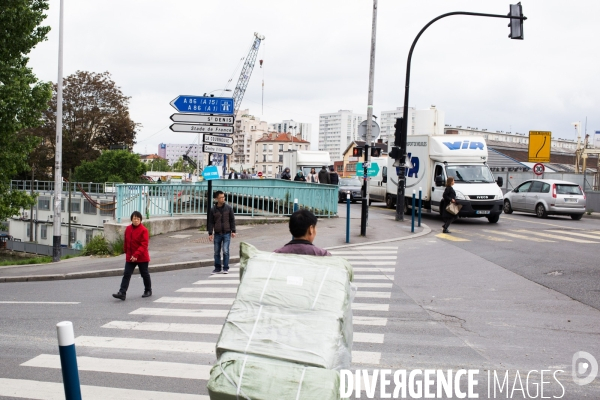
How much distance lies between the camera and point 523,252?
49.1 ft

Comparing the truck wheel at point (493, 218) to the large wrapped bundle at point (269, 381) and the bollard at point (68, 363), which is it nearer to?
the large wrapped bundle at point (269, 381)

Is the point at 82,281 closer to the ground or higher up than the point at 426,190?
closer to the ground

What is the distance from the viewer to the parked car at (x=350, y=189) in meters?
35.8

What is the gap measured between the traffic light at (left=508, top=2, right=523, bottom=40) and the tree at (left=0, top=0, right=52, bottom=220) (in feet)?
49.2

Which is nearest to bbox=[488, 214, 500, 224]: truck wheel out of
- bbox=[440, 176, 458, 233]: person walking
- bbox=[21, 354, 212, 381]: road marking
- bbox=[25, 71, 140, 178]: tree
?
bbox=[440, 176, 458, 233]: person walking

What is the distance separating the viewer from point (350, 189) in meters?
36.3

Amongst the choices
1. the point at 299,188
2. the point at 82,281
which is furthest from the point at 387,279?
the point at 299,188

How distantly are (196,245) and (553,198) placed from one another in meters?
16.8

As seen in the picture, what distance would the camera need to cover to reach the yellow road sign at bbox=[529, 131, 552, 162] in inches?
1666

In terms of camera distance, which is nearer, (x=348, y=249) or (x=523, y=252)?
(x=523, y=252)

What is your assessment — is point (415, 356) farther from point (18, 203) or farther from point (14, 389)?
point (18, 203)

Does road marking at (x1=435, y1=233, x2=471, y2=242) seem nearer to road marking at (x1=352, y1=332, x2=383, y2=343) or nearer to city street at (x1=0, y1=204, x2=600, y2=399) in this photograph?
city street at (x1=0, y1=204, x2=600, y2=399)

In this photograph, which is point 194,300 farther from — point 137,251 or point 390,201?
point 390,201

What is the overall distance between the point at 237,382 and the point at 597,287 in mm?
9042
